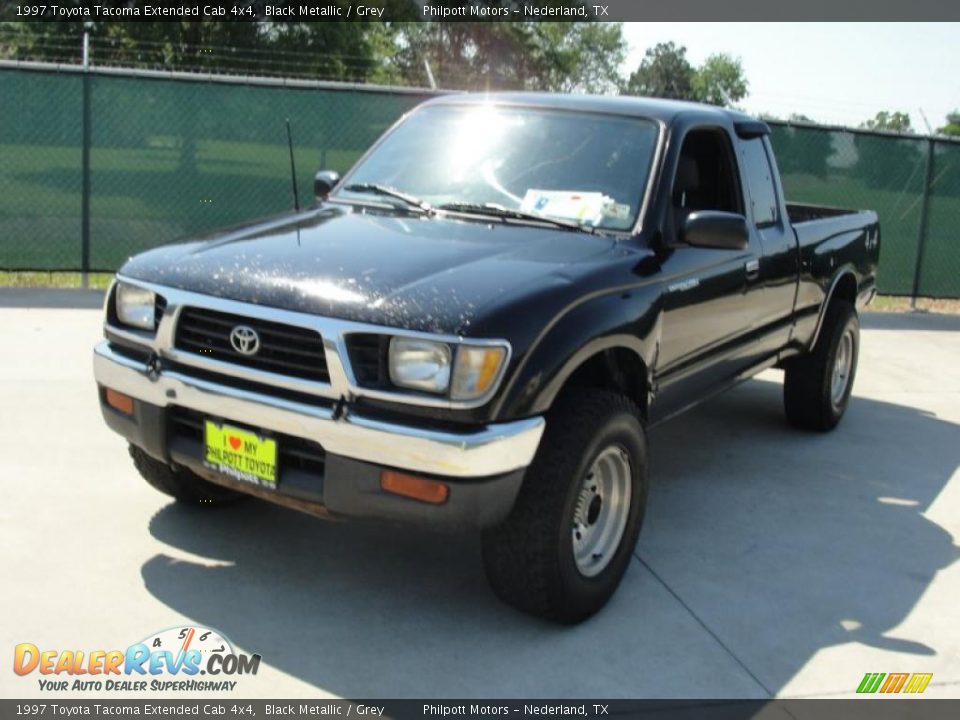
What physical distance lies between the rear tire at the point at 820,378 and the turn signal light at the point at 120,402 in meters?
4.09

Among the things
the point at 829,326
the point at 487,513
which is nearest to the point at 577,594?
the point at 487,513

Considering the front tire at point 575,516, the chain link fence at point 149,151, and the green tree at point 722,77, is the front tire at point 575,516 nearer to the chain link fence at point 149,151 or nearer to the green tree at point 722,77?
the chain link fence at point 149,151

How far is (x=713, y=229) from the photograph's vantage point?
4.39 metres

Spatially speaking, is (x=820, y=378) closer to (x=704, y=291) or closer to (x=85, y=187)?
(x=704, y=291)

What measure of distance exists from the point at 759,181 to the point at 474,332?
2.86 meters

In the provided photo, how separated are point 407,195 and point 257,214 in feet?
19.0

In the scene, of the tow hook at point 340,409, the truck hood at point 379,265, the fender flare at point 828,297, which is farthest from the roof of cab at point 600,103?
the tow hook at point 340,409

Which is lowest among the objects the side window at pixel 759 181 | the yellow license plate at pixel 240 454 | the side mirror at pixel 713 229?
the yellow license plate at pixel 240 454

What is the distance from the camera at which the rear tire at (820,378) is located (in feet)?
21.5

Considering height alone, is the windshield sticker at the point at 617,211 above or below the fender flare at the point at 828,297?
above

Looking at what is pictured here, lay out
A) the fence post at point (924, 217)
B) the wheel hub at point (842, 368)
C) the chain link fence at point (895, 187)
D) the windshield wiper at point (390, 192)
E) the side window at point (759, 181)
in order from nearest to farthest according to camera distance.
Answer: the windshield wiper at point (390, 192) → the side window at point (759, 181) → the wheel hub at point (842, 368) → the chain link fence at point (895, 187) → the fence post at point (924, 217)

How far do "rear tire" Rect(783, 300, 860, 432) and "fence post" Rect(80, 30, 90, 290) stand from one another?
6.39 meters

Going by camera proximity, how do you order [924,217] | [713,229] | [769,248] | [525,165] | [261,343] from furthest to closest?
[924,217]
[769,248]
[525,165]
[713,229]
[261,343]

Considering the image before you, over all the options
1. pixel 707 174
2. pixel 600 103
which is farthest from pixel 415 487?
pixel 707 174
